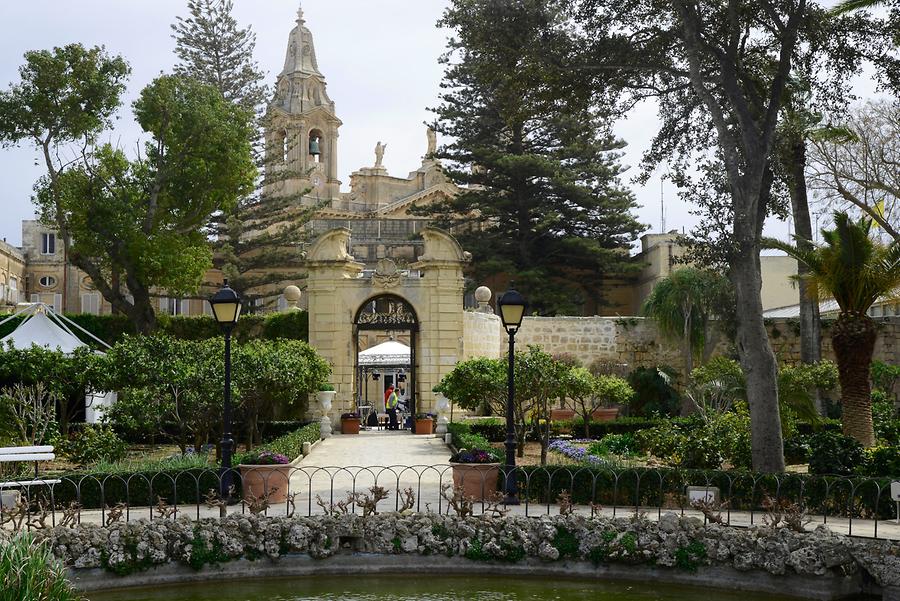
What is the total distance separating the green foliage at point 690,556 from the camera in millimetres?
10141

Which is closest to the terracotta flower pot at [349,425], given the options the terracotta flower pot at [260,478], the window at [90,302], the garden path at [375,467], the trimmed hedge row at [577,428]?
the garden path at [375,467]

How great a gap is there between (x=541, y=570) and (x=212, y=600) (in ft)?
10.9

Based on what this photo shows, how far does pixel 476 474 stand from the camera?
A: 13328 mm

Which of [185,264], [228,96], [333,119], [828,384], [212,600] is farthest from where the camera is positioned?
[333,119]

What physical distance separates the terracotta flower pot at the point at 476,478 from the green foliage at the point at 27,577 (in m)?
7.16

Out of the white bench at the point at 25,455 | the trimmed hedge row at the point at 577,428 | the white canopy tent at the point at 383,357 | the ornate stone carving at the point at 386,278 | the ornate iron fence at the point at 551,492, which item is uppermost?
the ornate stone carving at the point at 386,278

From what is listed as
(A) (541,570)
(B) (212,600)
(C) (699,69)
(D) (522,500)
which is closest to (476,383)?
(D) (522,500)

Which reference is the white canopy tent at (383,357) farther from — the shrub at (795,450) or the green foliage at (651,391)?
the shrub at (795,450)

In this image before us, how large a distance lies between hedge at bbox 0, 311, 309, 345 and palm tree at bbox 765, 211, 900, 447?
1348 centimetres

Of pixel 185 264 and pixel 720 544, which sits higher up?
pixel 185 264

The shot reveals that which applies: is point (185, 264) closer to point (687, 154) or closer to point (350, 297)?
point (350, 297)

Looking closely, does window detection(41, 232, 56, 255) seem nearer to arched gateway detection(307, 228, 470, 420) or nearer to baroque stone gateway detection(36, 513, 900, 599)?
arched gateway detection(307, 228, 470, 420)

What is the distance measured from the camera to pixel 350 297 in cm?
2569

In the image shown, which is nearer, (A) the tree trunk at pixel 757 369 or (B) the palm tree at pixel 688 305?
(A) the tree trunk at pixel 757 369
